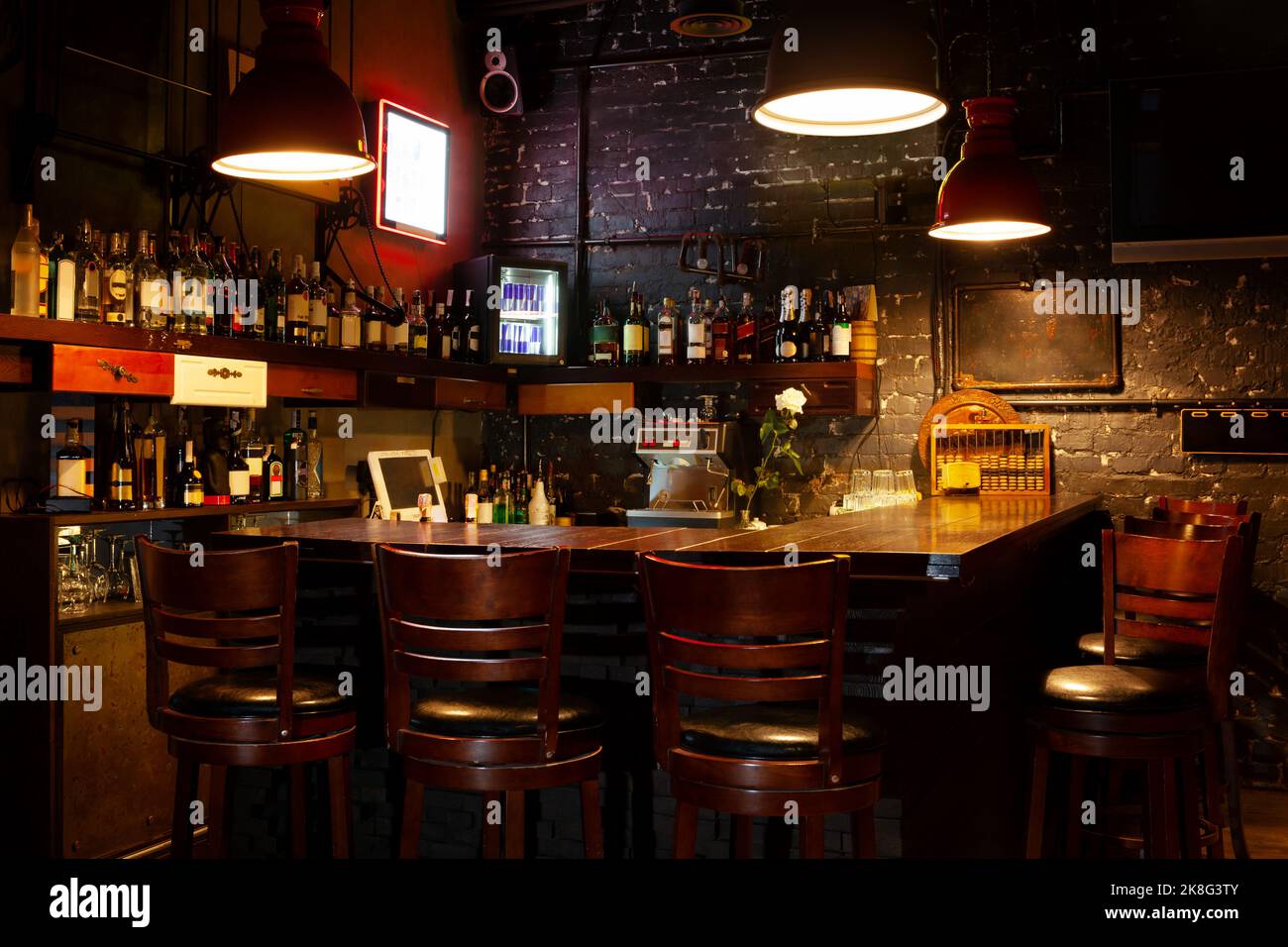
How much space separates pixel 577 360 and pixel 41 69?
134 inches

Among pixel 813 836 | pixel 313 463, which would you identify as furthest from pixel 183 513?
pixel 813 836

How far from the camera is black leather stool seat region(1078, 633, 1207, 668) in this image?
362 cm

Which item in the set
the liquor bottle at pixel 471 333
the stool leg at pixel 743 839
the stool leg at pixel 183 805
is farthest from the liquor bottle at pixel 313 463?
the stool leg at pixel 743 839

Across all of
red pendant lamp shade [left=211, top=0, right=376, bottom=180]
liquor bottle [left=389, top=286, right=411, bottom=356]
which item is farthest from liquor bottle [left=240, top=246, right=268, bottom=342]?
red pendant lamp shade [left=211, top=0, right=376, bottom=180]

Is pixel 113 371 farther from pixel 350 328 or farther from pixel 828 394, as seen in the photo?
pixel 828 394

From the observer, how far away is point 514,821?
8.59 feet

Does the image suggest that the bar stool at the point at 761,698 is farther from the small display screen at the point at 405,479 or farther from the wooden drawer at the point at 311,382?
the small display screen at the point at 405,479

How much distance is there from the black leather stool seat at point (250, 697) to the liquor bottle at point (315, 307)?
2.50m

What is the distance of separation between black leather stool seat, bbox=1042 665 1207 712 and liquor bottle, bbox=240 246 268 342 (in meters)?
3.28

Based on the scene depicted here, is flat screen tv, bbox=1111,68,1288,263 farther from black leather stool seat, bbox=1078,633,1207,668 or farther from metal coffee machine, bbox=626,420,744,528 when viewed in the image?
black leather stool seat, bbox=1078,633,1207,668

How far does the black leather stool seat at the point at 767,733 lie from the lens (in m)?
2.38

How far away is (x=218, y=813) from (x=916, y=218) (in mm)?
4632

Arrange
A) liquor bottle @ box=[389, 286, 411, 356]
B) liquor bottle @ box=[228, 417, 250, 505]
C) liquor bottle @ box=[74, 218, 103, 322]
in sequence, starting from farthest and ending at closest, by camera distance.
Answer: liquor bottle @ box=[389, 286, 411, 356] → liquor bottle @ box=[228, 417, 250, 505] → liquor bottle @ box=[74, 218, 103, 322]

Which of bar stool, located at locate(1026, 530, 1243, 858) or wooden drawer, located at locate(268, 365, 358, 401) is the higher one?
wooden drawer, located at locate(268, 365, 358, 401)
